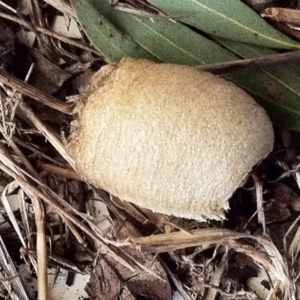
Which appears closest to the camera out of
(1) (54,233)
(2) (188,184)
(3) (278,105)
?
(2) (188,184)

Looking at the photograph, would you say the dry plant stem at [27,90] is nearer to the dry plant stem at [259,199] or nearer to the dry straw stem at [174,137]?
the dry straw stem at [174,137]

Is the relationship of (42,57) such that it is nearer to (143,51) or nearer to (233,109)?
(143,51)

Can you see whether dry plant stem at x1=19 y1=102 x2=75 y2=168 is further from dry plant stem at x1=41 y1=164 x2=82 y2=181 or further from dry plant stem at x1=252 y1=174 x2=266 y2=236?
dry plant stem at x1=252 y1=174 x2=266 y2=236

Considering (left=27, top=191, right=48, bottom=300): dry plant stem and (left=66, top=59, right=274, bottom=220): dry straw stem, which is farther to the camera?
(left=27, top=191, right=48, bottom=300): dry plant stem

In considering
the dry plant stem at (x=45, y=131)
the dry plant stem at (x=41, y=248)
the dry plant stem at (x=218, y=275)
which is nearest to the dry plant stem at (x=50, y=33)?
the dry plant stem at (x=45, y=131)

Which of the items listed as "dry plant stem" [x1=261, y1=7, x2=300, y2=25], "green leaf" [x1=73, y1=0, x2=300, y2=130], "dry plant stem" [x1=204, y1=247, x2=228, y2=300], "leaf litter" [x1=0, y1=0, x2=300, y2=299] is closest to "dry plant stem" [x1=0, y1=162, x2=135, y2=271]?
"leaf litter" [x1=0, y1=0, x2=300, y2=299]

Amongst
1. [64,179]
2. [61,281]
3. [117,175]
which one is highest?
[117,175]

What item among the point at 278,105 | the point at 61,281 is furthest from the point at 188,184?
the point at 61,281

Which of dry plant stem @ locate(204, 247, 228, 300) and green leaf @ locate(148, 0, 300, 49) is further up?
green leaf @ locate(148, 0, 300, 49)
